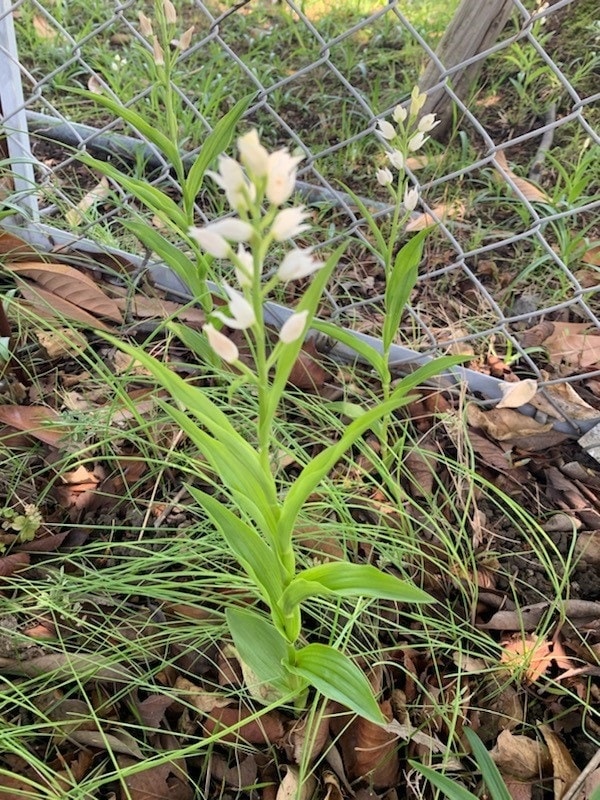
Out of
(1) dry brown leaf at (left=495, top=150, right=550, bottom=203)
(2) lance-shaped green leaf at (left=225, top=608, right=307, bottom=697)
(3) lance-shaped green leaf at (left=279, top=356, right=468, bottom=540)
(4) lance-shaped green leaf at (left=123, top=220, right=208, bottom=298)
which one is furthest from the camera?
(1) dry brown leaf at (left=495, top=150, right=550, bottom=203)

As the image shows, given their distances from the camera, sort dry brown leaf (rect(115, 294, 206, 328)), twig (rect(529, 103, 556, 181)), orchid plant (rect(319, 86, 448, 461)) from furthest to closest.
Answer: twig (rect(529, 103, 556, 181)) → dry brown leaf (rect(115, 294, 206, 328)) → orchid plant (rect(319, 86, 448, 461))

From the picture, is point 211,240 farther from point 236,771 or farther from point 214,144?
point 236,771

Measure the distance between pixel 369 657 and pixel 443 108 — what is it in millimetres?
1329

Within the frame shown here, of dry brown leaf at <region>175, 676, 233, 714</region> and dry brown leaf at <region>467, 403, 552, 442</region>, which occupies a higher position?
dry brown leaf at <region>175, 676, 233, 714</region>

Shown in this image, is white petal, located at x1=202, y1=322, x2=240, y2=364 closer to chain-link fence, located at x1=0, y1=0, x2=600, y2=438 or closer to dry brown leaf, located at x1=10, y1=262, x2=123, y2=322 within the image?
chain-link fence, located at x1=0, y1=0, x2=600, y2=438

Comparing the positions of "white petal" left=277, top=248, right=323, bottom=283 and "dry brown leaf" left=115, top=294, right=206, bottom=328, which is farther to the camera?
"dry brown leaf" left=115, top=294, right=206, bottom=328

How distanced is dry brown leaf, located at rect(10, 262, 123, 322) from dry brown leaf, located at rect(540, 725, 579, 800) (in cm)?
107

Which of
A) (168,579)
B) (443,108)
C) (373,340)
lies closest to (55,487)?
(168,579)

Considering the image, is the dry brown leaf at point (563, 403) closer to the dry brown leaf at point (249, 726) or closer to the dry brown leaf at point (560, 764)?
the dry brown leaf at point (560, 764)

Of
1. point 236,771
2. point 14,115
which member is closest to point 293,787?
point 236,771

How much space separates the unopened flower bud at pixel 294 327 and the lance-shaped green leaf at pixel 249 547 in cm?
23

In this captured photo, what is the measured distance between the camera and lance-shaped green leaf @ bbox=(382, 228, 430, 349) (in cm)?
97

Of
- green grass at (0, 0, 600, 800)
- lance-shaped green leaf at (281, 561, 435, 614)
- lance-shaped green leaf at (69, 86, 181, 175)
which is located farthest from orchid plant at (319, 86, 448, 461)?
lance-shaped green leaf at (281, 561, 435, 614)

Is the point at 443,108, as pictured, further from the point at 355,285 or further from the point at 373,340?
the point at 373,340
